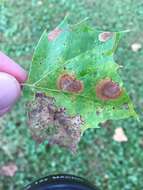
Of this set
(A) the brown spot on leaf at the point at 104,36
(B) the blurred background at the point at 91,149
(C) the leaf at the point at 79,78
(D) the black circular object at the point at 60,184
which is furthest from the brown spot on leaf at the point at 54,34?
(B) the blurred background at the point at 91,149

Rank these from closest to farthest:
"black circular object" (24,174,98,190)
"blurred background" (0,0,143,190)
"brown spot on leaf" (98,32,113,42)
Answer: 1. "brown spot on leaf" (98,32,113,42)
2. "black circular object" (24,174,98,190)
3. "blurred background" (0,0,143,190)

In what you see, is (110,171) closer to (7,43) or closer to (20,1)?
(7,43)

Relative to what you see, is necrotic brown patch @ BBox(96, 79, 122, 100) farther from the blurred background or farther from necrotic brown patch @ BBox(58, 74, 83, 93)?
the blurred background

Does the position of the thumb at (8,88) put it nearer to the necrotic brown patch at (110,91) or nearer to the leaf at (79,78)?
the leaf at (79,78)

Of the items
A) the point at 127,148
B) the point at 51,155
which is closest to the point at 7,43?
the point at 51,155

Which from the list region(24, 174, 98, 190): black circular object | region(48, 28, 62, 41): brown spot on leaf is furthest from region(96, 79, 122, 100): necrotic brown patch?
region(24, 174, 98, 190): black circular object

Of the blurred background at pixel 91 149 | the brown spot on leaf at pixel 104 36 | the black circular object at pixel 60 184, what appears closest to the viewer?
the brown spot on leaf at pixel 104 36
